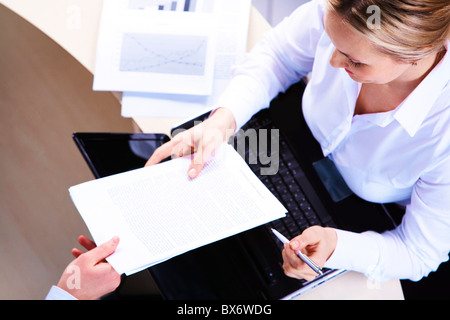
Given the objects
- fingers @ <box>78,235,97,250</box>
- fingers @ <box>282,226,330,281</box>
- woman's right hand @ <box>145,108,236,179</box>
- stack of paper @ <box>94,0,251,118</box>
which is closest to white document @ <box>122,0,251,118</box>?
stack of paper @ <box>94,0,251,118</box>

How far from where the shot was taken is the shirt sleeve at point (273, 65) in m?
0.88

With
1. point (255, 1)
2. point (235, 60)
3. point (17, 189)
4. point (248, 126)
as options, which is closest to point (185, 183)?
point (248, 126)

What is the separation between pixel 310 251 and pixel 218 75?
1.52 ft

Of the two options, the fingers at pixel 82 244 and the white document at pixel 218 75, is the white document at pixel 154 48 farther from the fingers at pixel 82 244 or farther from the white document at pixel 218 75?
the fingers at pixel 82 244

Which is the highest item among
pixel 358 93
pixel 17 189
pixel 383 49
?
pixel 383 49

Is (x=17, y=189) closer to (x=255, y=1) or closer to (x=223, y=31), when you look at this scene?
(x=223, y=31)

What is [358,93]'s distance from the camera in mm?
812

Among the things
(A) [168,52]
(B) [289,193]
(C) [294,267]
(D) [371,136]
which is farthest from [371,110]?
(A) [168,52]

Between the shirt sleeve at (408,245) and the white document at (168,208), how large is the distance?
6.0 inches

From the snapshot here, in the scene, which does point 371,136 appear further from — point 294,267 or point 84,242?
point 84,242

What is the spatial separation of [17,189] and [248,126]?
2.88 feet

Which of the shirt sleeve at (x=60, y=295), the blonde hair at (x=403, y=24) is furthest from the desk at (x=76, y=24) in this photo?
the blonde hair at (x=403, y=24)

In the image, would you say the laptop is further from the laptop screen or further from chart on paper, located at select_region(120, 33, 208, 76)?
chart on paper, located at select_region(120, 33, 208, 76)

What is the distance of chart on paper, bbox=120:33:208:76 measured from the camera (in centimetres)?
97
